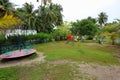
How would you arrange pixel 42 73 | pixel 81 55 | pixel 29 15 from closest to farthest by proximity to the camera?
pixel 42 73, pixel 81 55, pixel 29 15

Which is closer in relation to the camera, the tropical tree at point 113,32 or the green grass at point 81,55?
the green grass at point 81,55

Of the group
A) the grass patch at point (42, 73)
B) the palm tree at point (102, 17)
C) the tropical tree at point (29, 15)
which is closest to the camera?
the grass patch at point (42, 73)

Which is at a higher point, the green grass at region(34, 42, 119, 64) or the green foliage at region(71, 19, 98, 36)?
the green foliage at region(71, 19, 98, 36)

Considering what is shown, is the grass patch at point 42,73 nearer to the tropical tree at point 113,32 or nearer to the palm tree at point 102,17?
the tropical tree at point 113,32

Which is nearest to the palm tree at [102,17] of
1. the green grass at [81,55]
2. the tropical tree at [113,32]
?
the tropical tree at [113,32]

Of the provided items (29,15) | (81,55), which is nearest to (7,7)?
(81,55)

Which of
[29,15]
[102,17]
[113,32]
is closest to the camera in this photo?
[113,32]

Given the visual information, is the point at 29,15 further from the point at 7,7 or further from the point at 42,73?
the point at 42,73

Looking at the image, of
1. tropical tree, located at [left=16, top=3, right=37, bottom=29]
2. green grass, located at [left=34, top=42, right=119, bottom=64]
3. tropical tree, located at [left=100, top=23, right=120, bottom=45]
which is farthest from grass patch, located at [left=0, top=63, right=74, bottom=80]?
tropical tree, located at [left=16, top=3, right=37, bottom=29]

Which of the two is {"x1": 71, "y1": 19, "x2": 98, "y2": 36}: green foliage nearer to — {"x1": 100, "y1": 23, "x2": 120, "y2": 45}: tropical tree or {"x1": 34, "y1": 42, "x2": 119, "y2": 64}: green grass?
{"x1": 100, "y1": 23, "x2": 120, "y2": 45}: tropical tree

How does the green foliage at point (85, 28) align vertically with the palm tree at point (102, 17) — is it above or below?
below

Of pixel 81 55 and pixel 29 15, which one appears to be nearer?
pixel 81 55

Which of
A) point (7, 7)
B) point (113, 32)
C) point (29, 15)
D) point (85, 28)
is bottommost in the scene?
point (113, 32)

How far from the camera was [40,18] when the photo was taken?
121 ft
